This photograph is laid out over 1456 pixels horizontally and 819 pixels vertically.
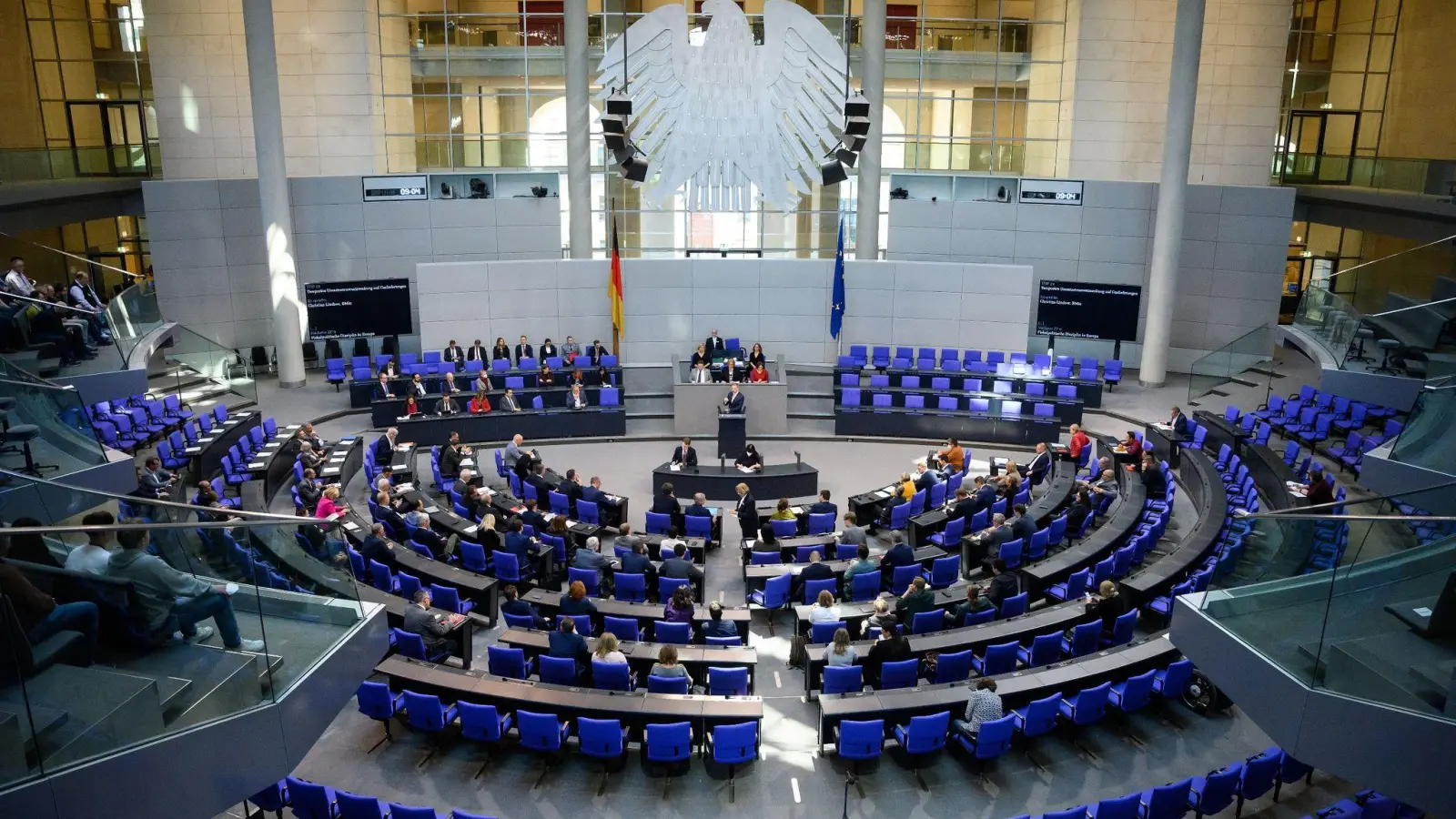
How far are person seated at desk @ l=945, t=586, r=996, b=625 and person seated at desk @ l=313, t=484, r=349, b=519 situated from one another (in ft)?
25.5

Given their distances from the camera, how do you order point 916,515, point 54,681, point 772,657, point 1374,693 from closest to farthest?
point 54,681 < point 1374,693 < point 772,657 < point 916,515

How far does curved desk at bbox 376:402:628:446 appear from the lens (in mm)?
18859

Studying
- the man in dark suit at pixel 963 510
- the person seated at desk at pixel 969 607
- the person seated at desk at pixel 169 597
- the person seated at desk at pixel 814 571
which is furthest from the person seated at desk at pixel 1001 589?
the person seated at desk at pixel 169 597

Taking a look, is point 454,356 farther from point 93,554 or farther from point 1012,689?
point 93,554

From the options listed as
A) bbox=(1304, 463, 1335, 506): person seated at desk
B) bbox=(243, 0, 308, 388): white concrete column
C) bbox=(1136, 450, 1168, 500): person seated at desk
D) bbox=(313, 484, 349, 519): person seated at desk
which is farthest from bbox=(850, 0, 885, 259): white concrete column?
bbox=(313, 484, 349, 519): person seated at desk

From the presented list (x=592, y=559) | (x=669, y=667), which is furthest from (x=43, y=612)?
(x=592, y=559)

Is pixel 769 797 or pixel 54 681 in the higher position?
pixel 54 681

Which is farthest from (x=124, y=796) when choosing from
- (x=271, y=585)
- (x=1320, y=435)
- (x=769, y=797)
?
(x=1320, y=435)

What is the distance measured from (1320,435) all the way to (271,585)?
55.9ft

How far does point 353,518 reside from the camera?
1393cm

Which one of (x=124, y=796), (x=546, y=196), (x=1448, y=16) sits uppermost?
(x=1448, y=16)

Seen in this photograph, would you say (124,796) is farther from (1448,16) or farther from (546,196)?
(1448,16)

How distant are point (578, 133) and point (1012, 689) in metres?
16.6

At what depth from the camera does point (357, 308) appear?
22.7 meters
